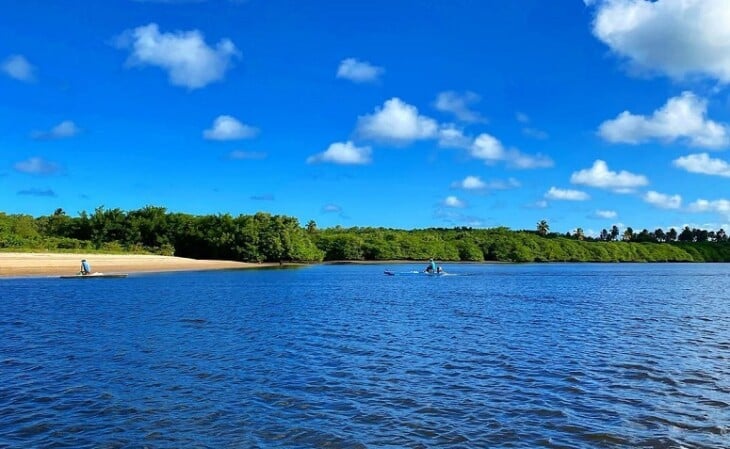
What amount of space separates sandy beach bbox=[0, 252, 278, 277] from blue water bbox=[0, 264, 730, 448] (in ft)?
146

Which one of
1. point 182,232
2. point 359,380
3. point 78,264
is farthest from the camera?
point 182,232

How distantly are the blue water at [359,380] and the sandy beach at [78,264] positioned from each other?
1753 inches

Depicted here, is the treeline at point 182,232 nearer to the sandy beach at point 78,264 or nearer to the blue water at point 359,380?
the sandy beach at point 78,264

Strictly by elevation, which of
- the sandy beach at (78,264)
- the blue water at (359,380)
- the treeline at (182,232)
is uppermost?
the treeline at (182,232)

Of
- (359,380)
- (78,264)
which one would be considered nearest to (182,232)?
(78,264)

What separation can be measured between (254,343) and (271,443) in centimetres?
1283

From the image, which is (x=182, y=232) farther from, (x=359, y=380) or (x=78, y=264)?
(x=359, y=380)

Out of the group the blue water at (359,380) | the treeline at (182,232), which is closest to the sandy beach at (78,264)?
the treeline at (182,232)

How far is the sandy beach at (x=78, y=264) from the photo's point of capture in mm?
71625

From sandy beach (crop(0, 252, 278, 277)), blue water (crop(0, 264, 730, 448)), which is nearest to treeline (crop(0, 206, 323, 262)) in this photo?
sandy beach (crop(0, 252, 278, 277))

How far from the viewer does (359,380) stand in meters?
16.9

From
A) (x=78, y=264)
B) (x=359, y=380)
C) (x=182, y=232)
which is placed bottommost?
(x=359, y=380)

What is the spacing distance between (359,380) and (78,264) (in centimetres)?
7468

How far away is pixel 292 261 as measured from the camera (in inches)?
5861
